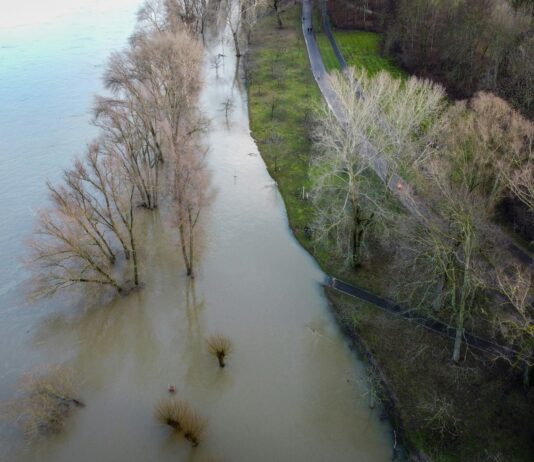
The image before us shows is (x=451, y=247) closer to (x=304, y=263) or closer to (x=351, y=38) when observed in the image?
(x=304, y=263)

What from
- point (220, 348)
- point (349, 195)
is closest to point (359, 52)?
point (349, 195)

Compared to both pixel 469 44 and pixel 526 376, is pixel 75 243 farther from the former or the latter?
pixel 469 44

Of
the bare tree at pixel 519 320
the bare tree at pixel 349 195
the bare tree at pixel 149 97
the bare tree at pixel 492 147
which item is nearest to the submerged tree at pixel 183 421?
the bare tree at pixel 349 195

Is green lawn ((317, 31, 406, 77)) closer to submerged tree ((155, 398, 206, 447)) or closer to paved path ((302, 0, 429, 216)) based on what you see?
paved path ((302, 0, 429, 216))

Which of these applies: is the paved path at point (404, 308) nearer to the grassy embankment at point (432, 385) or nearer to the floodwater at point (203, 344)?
the grassy embankment at point (432, 385)

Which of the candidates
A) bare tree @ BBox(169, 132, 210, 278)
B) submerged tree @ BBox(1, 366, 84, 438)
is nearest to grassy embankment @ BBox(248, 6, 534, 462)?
bare tree @ BBox(169, 132, 210, 278)

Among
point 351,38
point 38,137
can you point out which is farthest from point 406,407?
point 351,38
